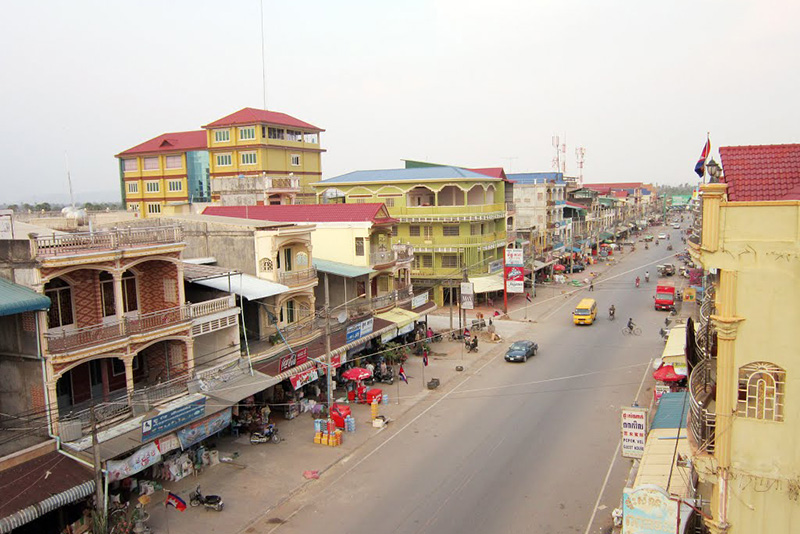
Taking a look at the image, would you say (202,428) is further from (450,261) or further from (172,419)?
(450,261)

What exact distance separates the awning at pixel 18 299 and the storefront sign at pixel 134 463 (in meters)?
A: 5.09

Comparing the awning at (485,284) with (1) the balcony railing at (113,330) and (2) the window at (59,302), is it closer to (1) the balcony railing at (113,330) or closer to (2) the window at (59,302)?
(1) the balcony railing at (113,330)

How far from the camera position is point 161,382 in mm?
22766

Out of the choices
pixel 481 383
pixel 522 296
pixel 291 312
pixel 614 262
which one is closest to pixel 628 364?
pixel 481 383

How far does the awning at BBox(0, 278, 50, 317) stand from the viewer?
1664cm

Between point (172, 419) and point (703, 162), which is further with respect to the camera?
point (172, 419)

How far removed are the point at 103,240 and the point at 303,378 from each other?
10720mm

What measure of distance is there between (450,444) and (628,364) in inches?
631

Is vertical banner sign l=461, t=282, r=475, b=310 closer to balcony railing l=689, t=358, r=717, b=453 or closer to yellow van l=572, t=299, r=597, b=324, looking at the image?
yellow van l=572, t=299, r=597, b=324

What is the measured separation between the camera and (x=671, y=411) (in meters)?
21.4

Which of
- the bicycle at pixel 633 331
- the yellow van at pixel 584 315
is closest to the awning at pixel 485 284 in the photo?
the yellow van at pixel 584 315

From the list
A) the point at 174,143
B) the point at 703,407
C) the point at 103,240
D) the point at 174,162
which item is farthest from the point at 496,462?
the point at 174,143

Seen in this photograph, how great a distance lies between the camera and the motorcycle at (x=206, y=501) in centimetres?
1920

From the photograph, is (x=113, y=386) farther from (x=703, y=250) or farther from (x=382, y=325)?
(x=703, y=250)
